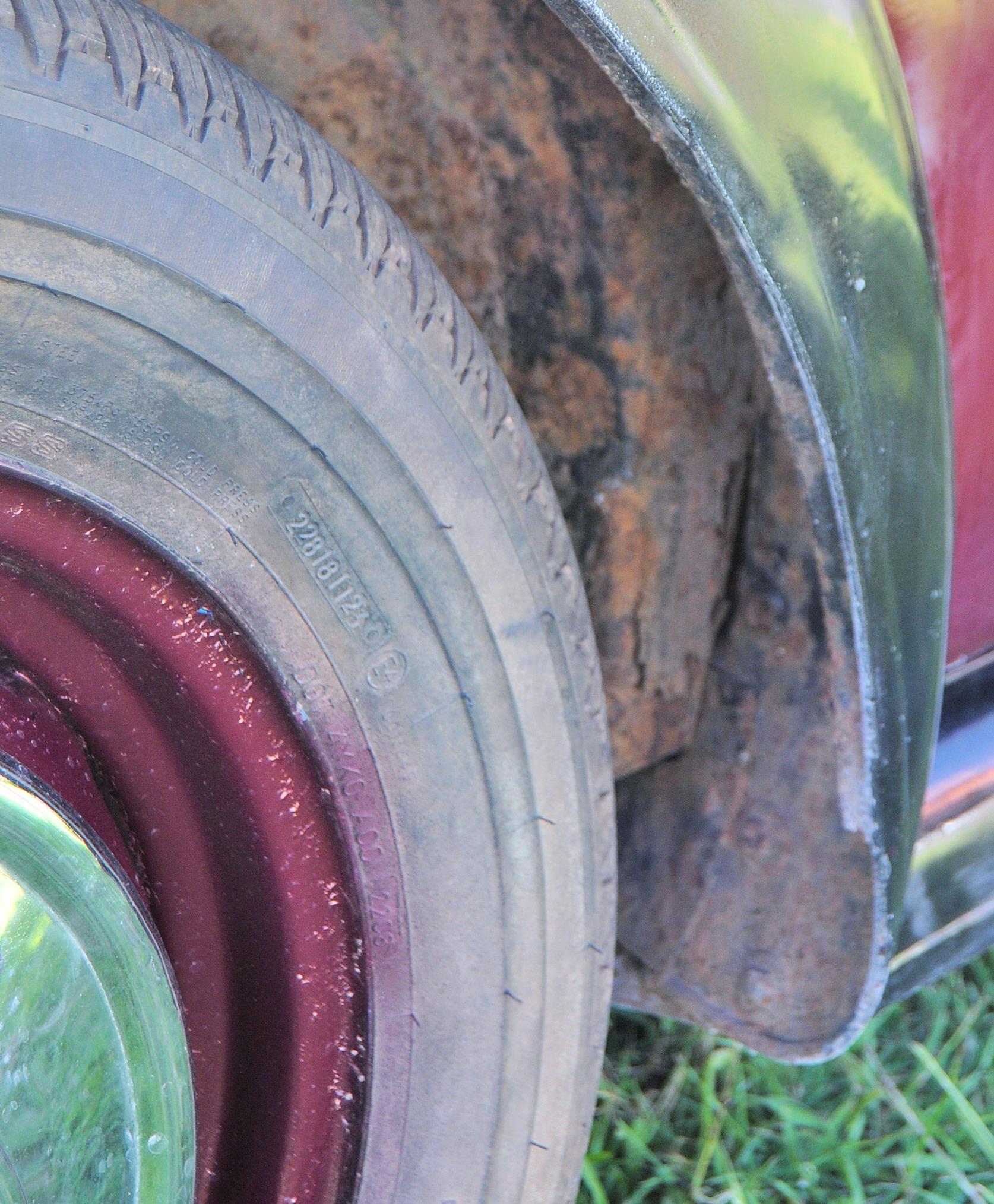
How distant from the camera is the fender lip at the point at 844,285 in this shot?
775 millimetres

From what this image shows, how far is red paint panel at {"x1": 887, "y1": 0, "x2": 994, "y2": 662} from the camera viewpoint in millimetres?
943

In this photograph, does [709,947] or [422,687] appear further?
[709,947]

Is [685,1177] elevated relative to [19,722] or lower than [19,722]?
lower

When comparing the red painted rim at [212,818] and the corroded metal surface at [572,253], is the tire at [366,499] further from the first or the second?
the corroded metal surface at [572,253]

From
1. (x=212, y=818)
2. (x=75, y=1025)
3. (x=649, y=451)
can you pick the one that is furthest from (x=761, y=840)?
(x=75, y=1025)

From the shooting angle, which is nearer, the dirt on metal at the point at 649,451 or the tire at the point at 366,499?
the tire at the point at 366,499

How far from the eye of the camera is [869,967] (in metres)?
1.09

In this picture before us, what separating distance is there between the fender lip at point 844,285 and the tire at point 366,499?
0.62 feet

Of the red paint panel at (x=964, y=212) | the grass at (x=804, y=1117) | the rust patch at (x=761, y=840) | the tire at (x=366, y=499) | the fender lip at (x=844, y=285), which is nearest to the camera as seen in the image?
the tire at (x=366, y=499)

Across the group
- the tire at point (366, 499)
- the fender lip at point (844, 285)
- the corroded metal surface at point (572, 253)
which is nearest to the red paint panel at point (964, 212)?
the fender lip at point (844, 285)

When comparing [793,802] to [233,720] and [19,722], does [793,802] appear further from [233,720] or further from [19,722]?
[19,722]

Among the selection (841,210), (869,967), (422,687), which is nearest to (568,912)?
(422,687)

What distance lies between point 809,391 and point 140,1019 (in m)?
0.61

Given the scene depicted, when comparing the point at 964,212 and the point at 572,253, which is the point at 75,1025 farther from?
the point at 964,212
